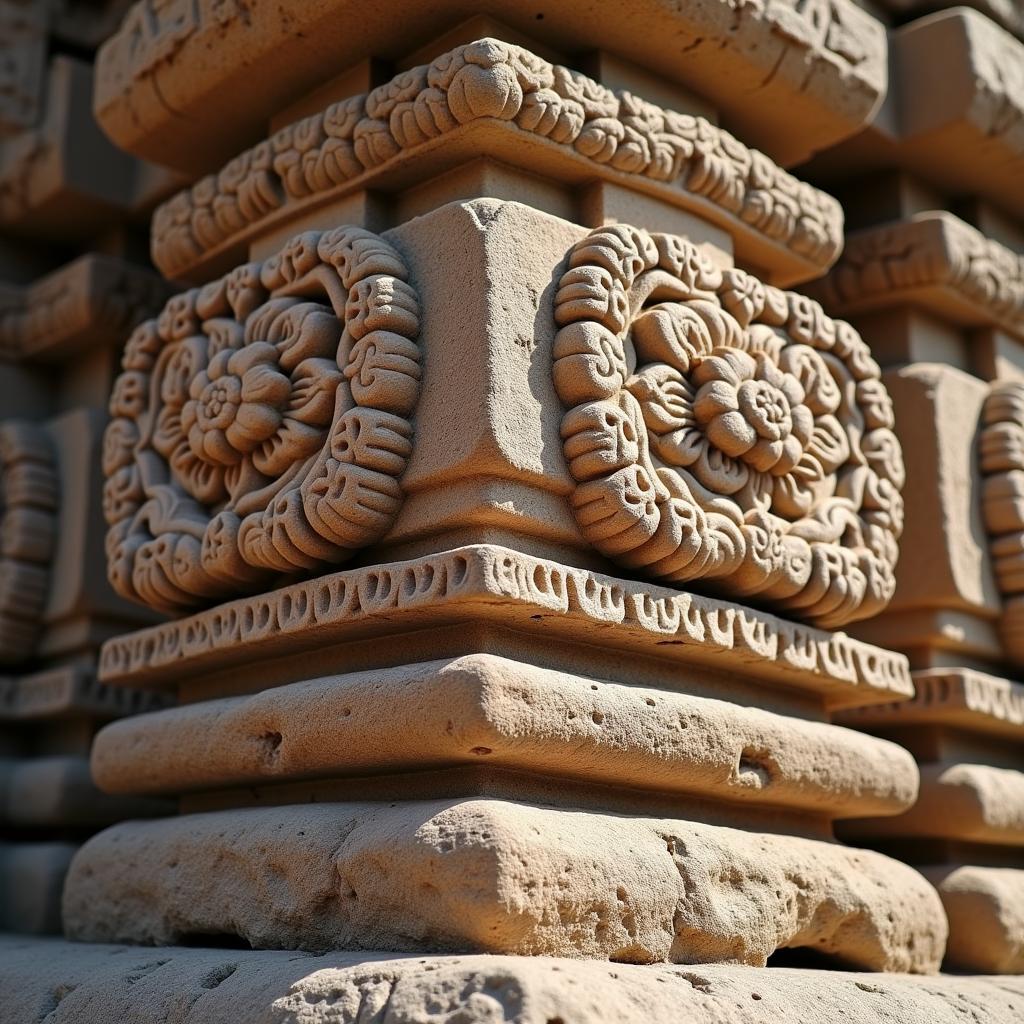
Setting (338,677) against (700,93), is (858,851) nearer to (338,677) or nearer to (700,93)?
(338,677)

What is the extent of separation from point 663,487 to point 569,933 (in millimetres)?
753

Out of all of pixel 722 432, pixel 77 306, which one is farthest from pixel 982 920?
pixel 77 306

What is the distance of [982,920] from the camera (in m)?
2.89

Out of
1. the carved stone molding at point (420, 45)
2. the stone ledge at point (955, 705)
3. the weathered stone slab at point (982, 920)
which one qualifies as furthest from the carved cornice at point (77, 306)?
the weathered stone slab at point (982, 920)

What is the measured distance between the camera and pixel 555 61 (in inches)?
105

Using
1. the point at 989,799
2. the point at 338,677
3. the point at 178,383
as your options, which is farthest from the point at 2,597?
the point at 989,799

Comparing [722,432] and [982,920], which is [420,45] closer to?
[722,432]

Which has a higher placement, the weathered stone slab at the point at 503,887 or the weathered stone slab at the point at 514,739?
the weathered stone slab at the point at 514,739

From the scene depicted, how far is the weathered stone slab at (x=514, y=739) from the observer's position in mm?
2066

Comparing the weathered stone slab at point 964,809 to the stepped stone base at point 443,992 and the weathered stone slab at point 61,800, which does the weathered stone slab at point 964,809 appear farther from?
the weathered stone slab at point 61,800

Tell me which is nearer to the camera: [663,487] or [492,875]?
[492,875]

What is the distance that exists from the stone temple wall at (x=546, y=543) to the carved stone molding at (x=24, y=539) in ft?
0.49

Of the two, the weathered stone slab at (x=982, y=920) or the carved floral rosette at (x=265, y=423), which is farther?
the weathered stone slab at (x=982, y=920)

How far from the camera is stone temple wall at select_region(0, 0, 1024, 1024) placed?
2.10 metres
